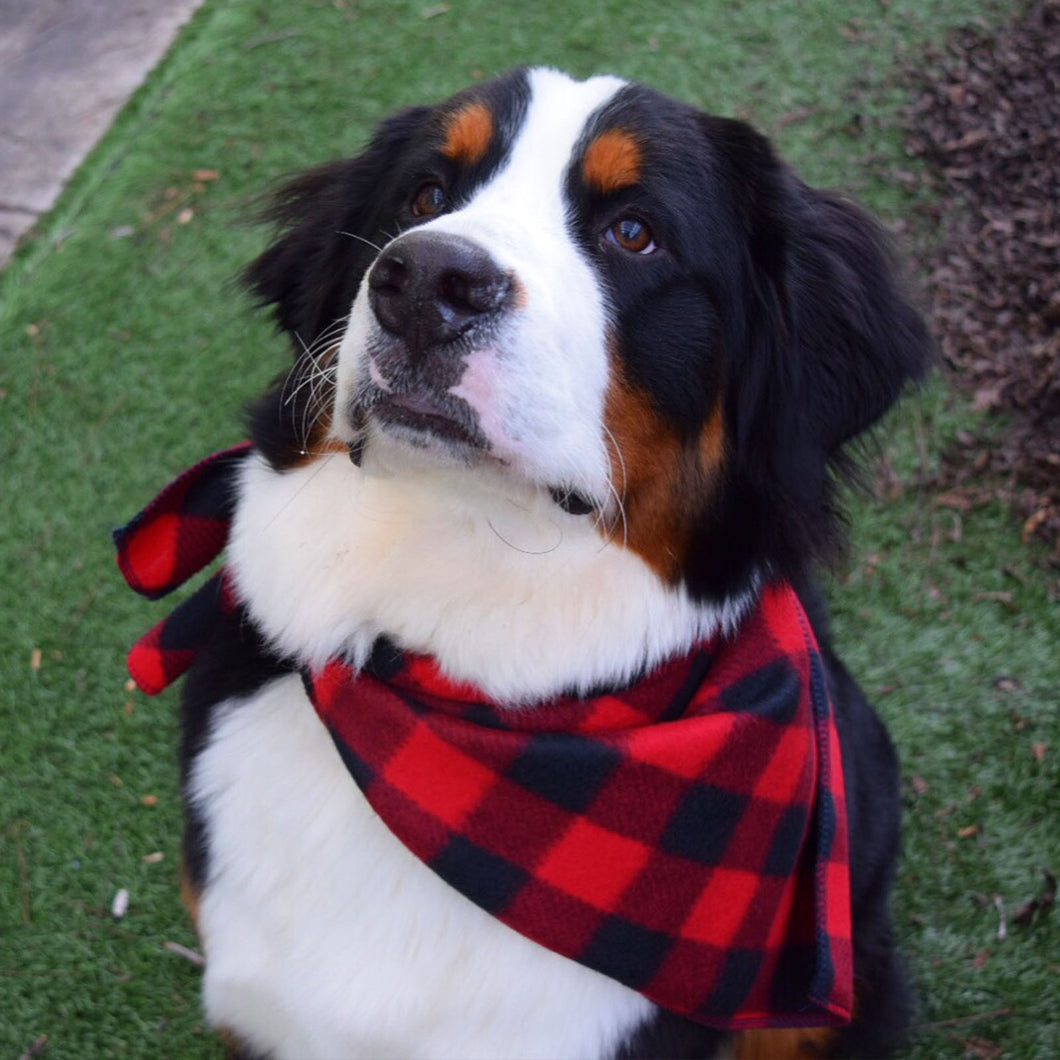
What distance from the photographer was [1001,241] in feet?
14.0

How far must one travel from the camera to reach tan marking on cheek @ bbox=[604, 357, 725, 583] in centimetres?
175

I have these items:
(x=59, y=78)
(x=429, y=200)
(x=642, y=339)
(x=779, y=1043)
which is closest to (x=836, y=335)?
(x=642, y=339)

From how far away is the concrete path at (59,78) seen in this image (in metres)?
4.32

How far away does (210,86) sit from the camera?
4.55m

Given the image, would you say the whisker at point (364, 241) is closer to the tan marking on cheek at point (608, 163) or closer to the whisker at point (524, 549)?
the tan marking on cheek at point (608, 163)

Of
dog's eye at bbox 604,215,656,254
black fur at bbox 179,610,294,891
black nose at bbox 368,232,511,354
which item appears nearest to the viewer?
black nose at bbox 368,232,511,354

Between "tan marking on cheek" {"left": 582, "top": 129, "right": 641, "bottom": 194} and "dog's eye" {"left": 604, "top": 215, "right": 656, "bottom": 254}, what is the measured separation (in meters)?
0.05

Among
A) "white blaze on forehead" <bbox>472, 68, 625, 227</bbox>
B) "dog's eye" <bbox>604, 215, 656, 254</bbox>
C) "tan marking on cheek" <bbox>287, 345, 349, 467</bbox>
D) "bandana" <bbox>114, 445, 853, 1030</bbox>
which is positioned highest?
"white blaze on forehead" <bbox>472, 68, 625, 227</bbox>

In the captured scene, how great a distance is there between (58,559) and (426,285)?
2.33 metres

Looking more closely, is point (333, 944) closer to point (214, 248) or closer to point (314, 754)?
point (314, 754)

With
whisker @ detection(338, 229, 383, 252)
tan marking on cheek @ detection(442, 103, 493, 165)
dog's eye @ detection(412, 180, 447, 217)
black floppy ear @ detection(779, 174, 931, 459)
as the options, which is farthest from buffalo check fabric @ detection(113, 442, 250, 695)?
black floppy ear @ detection(779, 174, 931, 459)

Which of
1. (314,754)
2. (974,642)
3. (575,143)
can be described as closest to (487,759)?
(314,754)

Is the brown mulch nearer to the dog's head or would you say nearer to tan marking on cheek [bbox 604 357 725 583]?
the dog's head

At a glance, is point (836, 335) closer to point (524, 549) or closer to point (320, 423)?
point (524, 549)
